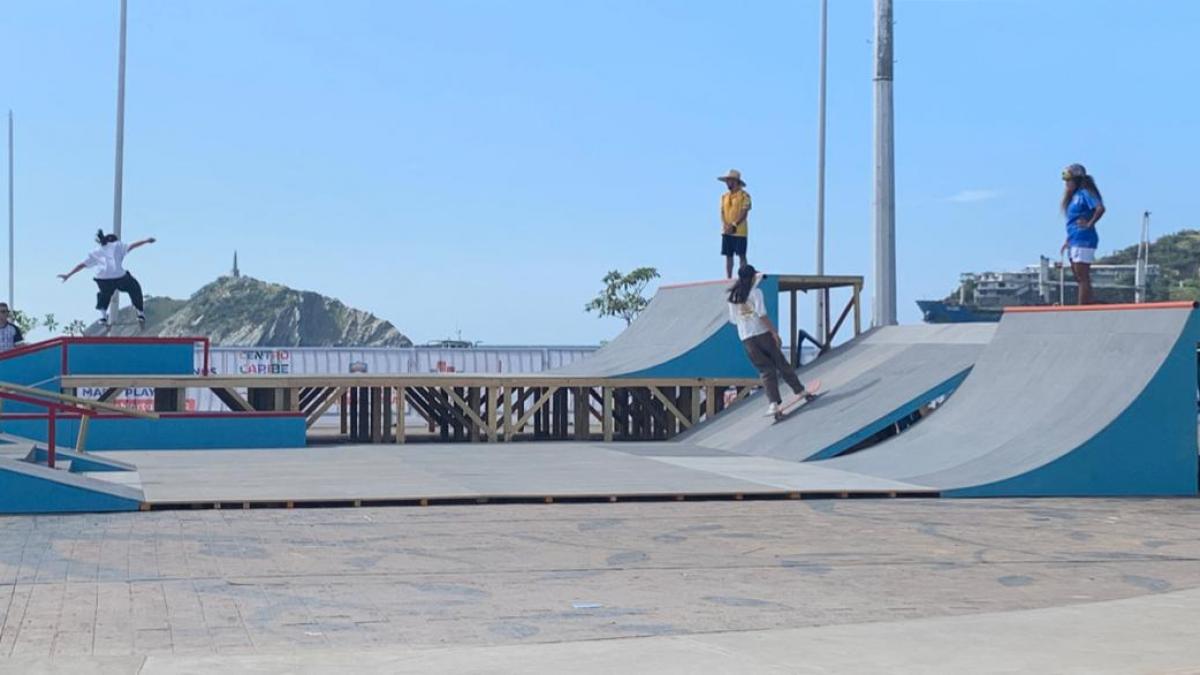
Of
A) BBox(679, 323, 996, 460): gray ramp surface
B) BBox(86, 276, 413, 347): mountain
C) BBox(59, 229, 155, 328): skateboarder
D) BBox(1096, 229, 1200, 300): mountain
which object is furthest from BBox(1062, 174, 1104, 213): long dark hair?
BBox(86, 276, 413, 347): mountain

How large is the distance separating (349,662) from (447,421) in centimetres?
1797

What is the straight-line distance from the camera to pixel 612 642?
292 inches

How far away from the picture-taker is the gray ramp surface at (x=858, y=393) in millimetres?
17688

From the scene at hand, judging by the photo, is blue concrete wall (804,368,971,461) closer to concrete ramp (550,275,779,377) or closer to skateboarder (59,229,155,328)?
concrete ramp (550,275,779,377)

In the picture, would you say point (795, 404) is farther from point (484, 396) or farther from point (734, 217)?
point (484, 396)

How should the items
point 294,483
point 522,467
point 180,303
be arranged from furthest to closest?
point 180,303 < point 522,467 < point 294,483

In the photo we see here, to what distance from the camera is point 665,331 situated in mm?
24062

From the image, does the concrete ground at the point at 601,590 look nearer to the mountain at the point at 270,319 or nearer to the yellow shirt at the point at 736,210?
the yellow shirt at the point at 736,210

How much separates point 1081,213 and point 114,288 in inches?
526

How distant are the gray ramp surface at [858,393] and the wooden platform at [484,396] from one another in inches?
40.4

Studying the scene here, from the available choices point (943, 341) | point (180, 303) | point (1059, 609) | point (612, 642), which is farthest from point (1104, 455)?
point (180, 303)

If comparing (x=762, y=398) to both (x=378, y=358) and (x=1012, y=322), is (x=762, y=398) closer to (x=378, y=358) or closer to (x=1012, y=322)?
(x=1012, y=322)

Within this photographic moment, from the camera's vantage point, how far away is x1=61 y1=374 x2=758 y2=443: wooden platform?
20922 millimetres

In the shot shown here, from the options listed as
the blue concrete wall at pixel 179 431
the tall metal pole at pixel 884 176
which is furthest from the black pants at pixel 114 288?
the tall metal pole at pixel 884 176
